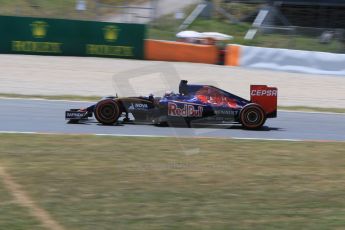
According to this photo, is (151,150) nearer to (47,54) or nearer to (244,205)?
(244,205)

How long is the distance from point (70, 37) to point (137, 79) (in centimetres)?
539

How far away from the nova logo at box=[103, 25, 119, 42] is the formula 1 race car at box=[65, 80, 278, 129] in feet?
40.8

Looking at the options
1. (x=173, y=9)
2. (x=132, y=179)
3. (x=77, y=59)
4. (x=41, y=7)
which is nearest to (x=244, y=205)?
(x=132, y=179)

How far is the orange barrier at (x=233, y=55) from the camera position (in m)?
23.5

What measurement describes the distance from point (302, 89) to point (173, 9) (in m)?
16.0

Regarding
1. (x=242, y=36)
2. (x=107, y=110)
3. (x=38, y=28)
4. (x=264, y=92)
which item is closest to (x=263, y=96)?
(x=264, y=92)

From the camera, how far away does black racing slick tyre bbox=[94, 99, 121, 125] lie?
11.0m

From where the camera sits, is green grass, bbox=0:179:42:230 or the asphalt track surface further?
the asphalt track surface

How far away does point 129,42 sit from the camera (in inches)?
931

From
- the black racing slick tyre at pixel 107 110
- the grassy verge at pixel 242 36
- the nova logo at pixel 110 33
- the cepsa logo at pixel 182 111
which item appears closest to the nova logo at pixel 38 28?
the nova logo at pixel 110 33

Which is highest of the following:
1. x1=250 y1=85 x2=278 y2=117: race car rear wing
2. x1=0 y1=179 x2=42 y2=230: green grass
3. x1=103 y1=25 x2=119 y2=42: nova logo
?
x1=103 y1=25 x2=119 y2=42: nova logo

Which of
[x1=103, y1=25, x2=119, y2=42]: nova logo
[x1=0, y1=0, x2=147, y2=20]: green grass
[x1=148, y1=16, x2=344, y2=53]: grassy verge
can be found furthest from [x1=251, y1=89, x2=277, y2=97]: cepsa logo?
[x1=0, y1=0, x2=147, y2=20]: green grass

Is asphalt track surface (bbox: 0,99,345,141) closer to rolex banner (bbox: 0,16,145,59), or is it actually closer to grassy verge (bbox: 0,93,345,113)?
grassy verge (bbox: 0,93,345,113)

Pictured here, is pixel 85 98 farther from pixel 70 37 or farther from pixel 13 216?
pixel 13 216
